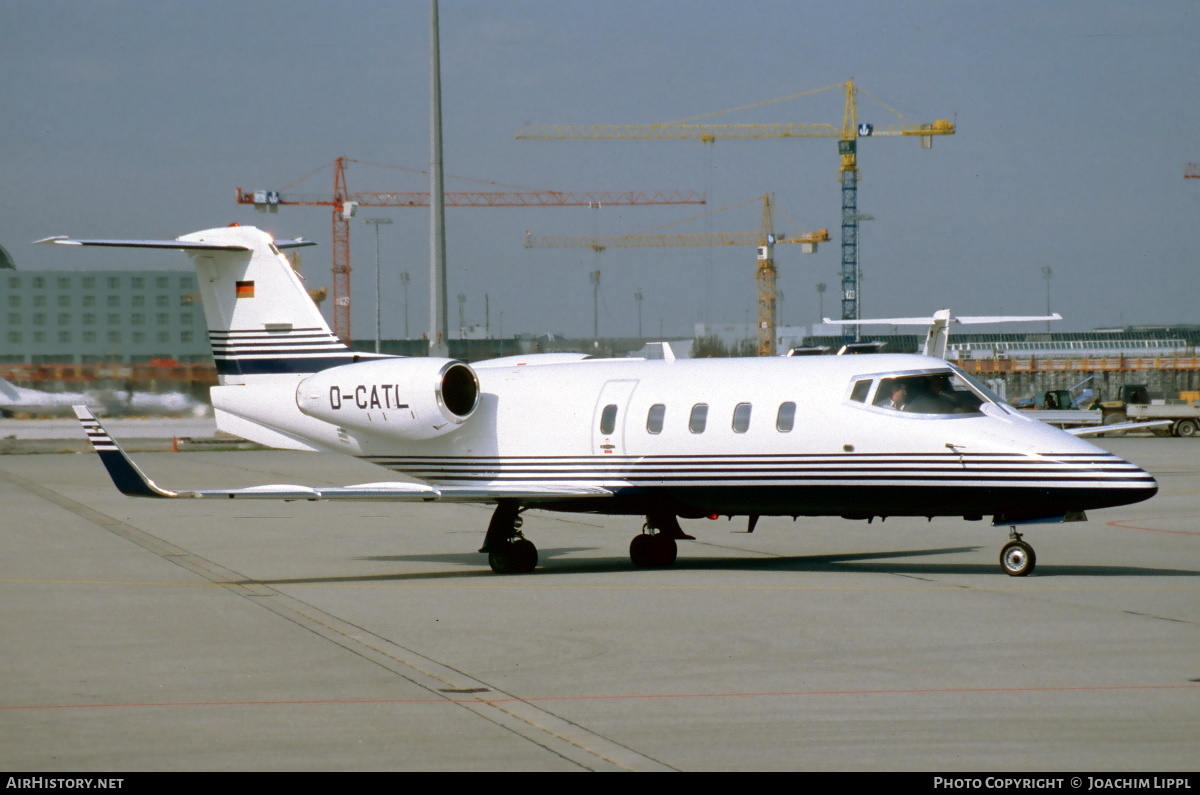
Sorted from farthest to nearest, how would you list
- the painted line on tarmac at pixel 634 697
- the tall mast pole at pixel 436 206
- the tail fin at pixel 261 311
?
1. the tall mast pole at pixel 436 206
2. the tail fin at pixel 261 311
3. the painted line on tarmac at pixel 634 697

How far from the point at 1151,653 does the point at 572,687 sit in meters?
4.62

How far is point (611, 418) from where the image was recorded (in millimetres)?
18125

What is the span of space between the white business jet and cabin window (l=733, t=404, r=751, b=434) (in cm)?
2

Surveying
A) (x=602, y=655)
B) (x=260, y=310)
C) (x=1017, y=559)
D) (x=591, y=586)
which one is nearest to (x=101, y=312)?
(x=260, y=310)

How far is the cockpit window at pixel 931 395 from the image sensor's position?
1625 cm

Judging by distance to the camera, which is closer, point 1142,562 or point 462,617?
point 462,617

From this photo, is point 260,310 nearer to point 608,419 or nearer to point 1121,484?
point 608,419

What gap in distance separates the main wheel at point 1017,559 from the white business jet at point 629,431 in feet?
0.06

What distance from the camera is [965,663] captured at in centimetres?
1090

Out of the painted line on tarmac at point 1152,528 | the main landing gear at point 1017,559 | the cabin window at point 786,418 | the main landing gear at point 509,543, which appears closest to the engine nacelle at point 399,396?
the main landing gear at point 509,543

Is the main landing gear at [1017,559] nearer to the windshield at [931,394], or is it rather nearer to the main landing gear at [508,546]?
the windshield at [931,394]

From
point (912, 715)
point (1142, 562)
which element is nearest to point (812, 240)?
point (1142, 562)

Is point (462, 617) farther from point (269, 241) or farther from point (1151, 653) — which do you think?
point (269, 241)

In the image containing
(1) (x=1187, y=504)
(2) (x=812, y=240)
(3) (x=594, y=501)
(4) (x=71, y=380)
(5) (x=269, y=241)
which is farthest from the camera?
(2) (x=812, y=240)
